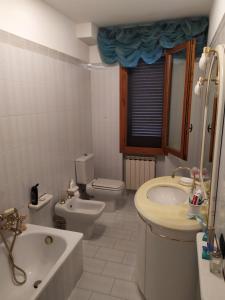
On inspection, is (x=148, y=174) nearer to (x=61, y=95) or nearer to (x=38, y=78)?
(x=61, y=95)

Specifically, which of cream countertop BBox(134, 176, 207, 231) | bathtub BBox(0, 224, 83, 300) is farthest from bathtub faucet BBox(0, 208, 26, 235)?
cream countertop BBox(134, 176, 207, 231)

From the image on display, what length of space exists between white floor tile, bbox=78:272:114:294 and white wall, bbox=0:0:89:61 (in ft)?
7.17

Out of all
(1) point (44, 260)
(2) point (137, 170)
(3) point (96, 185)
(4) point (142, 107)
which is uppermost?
(4) point (142, 107)

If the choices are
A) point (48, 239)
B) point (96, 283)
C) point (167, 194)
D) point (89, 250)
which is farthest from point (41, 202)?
point (167, 194)

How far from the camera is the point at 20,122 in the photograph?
1.87 metres

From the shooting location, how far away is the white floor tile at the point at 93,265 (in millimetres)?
2035

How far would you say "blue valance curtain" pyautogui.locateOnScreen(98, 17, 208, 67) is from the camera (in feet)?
8.29

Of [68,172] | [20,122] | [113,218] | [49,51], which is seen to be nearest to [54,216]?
[68,172]

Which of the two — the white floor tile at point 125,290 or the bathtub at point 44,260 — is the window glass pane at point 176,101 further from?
the bathtub at point 44,260

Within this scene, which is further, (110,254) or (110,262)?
(110,254)

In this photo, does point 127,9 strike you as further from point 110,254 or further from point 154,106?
point 110,254

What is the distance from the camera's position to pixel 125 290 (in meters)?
1.82

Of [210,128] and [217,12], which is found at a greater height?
[217,12]

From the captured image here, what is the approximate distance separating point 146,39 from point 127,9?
1.73 feet
